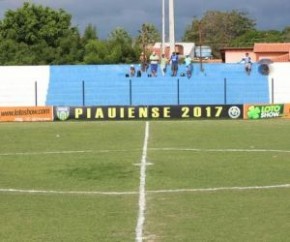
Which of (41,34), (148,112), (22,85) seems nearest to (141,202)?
(148,112)

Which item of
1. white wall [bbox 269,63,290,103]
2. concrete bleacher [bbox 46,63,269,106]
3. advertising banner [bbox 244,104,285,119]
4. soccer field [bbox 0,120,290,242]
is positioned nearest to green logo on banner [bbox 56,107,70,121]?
concrete bleacher [bbox 46,63,269,106]

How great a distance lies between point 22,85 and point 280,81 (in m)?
17.2

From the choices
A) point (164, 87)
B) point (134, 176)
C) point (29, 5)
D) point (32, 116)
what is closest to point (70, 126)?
point (32, 116)

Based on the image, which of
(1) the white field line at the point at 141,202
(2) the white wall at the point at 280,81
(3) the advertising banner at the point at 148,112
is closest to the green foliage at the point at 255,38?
(2) the white wall at the point at 280,81

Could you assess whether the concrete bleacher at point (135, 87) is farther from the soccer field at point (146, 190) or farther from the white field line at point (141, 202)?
the white field line at point (141, 202)

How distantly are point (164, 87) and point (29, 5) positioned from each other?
32442mm

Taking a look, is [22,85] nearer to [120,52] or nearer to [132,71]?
[132,71]

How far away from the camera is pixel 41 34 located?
71.1 m

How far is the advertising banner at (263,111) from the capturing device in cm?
3572

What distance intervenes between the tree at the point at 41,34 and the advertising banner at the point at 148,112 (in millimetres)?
31730

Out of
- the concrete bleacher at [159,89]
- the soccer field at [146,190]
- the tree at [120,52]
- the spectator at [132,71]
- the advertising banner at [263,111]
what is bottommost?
the soccer field at [146,190]

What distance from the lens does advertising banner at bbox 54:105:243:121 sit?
35.8 meters

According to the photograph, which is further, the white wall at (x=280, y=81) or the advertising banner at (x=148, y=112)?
the white wall at (x=280, y=81)

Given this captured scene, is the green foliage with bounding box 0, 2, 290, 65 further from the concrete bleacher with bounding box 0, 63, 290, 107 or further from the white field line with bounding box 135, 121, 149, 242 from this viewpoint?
the white field line with bounding box 135, 121, 149, 242
